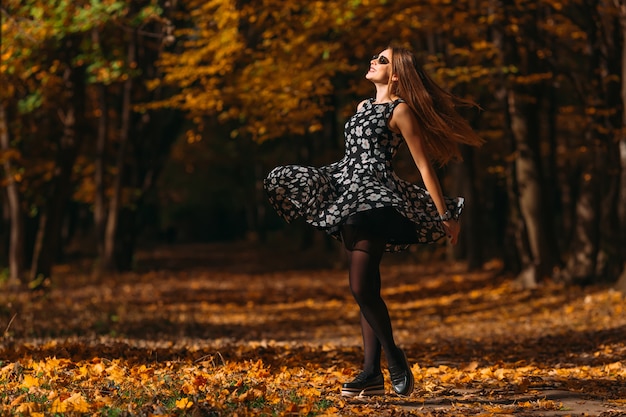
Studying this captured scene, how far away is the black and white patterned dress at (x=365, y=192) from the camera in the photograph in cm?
600

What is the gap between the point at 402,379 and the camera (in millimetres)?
6207

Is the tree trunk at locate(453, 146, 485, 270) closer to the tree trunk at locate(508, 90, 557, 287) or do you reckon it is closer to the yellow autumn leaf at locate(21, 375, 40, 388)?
the tree trunk at locate(508, 90, 557, 287)

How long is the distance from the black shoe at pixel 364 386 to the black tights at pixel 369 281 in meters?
0.05

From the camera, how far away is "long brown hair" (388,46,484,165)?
20.2ft

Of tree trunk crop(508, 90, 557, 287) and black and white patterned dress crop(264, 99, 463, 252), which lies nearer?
black and white patterned dress crop(264, 99, 463, 252)

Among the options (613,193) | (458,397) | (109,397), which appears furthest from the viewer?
(613,193)

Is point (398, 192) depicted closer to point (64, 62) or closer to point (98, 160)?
point (64, 62)

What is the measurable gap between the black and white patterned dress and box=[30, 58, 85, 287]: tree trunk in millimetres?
14046

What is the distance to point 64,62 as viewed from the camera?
18.4 m

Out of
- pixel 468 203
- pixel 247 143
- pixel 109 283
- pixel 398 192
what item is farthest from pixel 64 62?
pixel 247 143

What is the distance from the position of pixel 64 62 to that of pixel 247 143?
24.4 meters

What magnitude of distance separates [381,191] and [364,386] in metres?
1.17

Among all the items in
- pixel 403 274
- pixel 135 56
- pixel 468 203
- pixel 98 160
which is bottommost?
pixel 403 274

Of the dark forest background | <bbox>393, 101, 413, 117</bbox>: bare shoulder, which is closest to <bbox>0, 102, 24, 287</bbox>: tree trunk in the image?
the dark forest background
